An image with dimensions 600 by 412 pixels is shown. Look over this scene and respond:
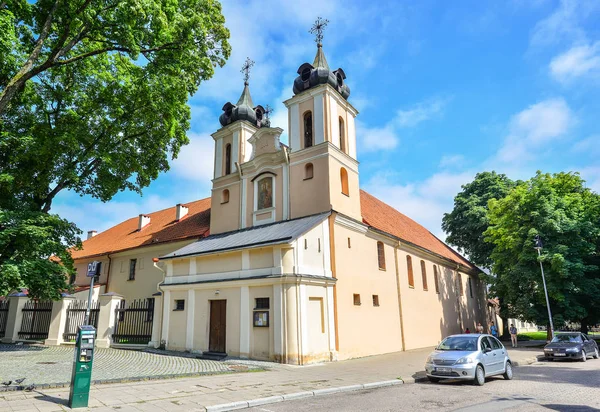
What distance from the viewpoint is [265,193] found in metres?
21.2

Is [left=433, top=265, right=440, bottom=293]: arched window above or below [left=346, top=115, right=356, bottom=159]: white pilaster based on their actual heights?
below

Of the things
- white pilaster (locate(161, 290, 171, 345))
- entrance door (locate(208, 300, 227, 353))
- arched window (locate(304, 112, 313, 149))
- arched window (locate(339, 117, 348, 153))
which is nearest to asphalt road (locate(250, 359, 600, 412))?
entrance door (locate(208, 300, 227, 353))

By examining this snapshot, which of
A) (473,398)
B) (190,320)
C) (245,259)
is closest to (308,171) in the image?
(245,259)

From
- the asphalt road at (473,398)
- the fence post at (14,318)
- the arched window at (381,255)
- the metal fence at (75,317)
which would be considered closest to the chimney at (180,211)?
the metal fence at (75,317)

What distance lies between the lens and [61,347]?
1930cm

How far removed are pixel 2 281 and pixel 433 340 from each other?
2380cm

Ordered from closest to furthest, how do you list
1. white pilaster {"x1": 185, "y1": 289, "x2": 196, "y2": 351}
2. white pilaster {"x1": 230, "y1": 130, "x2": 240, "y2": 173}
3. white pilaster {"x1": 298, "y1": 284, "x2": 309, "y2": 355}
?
1. white pilaster {"x1": 298, "y1": 284, "x2": 309, "y2": 355}
2. white pilaster {"x1": 185, "y1": 289, "x2": 196, "y2": 351}
3. white pilaster {"x1": 230, "y1": 130, "x2": 240, "y2": 173}

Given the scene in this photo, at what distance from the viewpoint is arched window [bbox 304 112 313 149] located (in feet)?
67.4

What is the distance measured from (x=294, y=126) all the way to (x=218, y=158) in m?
5.76

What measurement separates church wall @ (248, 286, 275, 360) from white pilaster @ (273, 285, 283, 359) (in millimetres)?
219

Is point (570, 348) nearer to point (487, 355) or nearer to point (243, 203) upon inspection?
point (487, 355)

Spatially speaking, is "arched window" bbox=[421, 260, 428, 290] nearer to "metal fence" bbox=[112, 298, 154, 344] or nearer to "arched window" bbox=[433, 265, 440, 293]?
"arched window" bbox=[433, 265, 440, 293]

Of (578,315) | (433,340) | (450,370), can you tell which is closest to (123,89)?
(450,370)

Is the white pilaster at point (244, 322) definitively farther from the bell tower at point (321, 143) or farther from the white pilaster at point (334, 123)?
the white pilaster at point (334, 123)
